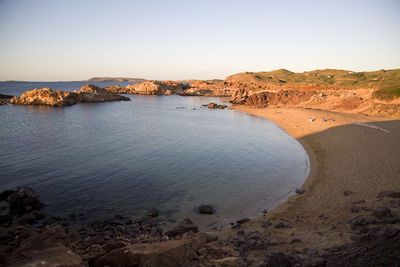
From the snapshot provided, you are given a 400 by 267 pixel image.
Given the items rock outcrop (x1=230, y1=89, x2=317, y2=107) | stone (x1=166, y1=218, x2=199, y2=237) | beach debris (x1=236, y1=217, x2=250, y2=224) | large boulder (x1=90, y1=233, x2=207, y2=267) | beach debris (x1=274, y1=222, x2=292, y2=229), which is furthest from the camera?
rock outcrop (x1=230, y1=89, x2=317, y2=107)

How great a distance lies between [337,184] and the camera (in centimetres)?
1485

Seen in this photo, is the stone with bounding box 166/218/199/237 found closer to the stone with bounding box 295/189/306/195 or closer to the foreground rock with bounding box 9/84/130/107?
the stone with bounding box 295/189/306/195

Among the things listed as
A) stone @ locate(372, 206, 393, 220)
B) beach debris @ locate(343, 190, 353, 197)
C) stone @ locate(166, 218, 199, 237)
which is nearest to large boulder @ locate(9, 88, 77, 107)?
stone @ locate(166, 218, 199, 237)

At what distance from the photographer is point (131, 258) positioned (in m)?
6.55

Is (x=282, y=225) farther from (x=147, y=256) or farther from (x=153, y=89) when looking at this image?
(x=153, y=89)

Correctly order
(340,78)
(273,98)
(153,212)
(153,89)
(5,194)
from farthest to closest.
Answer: (153,89) → (340,78) → (273,98) → (5,194) → (153,212)

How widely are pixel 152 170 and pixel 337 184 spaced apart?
1254 cm

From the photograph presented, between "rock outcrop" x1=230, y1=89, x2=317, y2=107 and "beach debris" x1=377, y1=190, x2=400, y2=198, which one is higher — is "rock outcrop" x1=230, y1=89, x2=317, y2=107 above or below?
above

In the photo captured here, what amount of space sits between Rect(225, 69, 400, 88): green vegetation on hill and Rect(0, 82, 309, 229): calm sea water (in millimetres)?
51364

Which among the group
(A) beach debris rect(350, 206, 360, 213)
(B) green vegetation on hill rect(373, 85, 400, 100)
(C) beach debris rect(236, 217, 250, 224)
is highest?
(B) green vegetation on hill rect(373, 85, 400, 100)

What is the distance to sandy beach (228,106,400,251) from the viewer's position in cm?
931

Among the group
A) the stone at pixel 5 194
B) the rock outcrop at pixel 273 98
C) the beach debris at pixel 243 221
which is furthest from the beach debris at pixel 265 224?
the rock outcrop at pixel 273 98

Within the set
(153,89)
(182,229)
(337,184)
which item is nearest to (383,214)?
(337,184)

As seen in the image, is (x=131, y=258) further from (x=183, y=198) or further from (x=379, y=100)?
(x=379, y=100)
